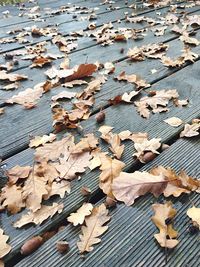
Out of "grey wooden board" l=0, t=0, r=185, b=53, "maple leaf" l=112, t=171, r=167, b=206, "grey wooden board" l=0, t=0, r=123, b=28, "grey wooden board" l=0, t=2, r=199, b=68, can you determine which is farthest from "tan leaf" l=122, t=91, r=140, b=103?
"grey wooden board" l=0, t=0, r=123, b=28

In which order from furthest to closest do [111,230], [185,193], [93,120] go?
[93,120] → [185,193] → [111,230]

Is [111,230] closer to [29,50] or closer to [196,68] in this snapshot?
[196,68]

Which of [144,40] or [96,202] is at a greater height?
[144,40]

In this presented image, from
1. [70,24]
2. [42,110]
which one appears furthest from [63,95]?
[70,24]

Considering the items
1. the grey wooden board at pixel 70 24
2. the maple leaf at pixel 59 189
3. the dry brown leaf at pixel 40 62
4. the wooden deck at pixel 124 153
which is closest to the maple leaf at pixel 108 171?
the wooden deck at pixel 124 153

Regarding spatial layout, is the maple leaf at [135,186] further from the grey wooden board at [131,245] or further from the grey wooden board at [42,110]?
the grey wooden board at [42,110]

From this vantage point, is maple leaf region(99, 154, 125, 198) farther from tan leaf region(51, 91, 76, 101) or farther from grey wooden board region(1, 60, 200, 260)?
tan leaf region(51, 91, 76, 101)

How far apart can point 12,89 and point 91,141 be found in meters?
0.90

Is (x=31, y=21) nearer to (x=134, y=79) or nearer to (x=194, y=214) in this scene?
(x=134, y=79)

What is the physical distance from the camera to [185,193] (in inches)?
46.7

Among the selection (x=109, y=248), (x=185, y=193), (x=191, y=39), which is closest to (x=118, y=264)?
(x=109, y=248)

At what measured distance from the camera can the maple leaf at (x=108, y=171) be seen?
1.25m

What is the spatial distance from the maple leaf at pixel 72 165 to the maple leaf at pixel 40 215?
0.17 metres

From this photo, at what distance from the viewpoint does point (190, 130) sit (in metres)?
1.55
